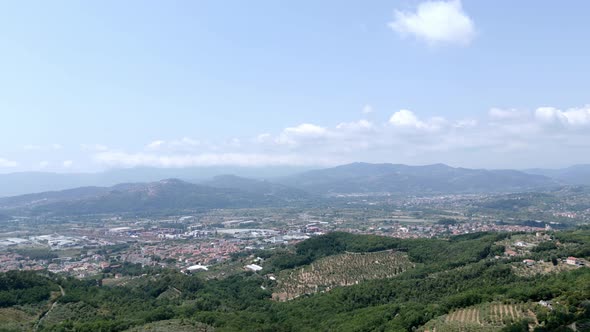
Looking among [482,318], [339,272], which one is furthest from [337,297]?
[482,318]

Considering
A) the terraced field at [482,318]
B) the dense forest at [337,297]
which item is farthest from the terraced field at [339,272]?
the terraced field at [482,318]

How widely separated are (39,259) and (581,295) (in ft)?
306

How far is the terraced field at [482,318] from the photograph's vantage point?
29531 millimetres

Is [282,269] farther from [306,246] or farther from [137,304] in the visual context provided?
[137,304]

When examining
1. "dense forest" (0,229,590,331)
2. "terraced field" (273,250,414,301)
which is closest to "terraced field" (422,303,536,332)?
"dense forest" (0,229,590,331)

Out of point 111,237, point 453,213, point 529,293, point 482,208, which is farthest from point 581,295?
point 482,208

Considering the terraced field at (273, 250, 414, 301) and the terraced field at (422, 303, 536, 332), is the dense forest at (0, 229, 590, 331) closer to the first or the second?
the terraced field at (422, 303, 536, 332)

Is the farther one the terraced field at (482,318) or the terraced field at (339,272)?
the terraced field at (339,272)

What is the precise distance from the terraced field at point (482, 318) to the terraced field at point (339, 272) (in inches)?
855

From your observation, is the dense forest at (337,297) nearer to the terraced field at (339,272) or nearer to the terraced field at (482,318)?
the terraced field at (482,318)

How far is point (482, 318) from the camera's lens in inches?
1225

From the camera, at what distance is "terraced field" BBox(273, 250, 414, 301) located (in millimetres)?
54094

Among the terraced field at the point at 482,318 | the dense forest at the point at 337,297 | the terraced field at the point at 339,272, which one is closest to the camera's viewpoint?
the terraced field at the point at 482,318

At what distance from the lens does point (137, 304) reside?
46.6 m
